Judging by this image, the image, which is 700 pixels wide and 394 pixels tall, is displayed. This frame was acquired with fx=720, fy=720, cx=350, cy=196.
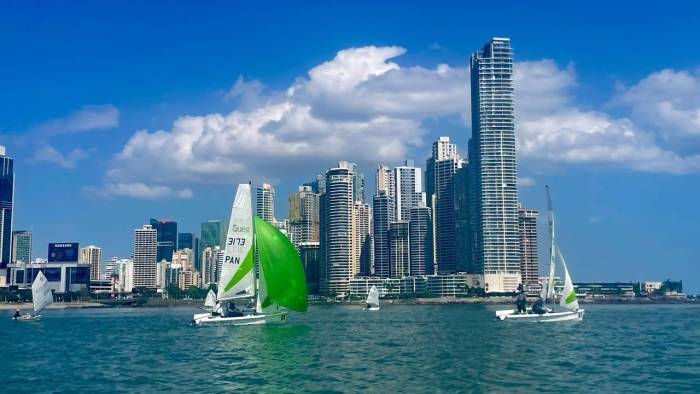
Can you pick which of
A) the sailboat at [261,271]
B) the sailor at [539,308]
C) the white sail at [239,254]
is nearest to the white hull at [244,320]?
the sailboat at [261,271]

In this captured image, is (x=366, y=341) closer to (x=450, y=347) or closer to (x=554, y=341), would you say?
(x=450, y=347)

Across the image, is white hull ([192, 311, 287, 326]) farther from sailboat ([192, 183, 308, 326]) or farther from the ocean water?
the ocean water

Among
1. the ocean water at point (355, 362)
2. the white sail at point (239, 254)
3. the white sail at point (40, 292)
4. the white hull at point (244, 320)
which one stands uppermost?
the white sail at point (239, 254)

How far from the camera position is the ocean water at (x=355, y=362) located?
4281cm

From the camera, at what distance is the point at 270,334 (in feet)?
243

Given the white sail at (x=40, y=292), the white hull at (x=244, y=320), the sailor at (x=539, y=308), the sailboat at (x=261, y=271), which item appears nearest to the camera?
the white hull at (x=244, y=320)

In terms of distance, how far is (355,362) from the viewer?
53.3m

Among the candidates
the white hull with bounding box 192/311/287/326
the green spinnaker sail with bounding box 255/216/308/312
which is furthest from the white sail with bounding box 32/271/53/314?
the green spinnaker sail with bounding box 255/216/308/312

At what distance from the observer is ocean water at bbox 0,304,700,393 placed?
140 ft

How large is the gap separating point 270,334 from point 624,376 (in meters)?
38.1

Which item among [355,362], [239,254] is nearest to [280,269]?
[239,254]

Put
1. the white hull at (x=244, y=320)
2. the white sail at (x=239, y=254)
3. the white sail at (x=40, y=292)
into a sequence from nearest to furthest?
the white hull at (x=244, y=320)
the white sail at (x=239, y=254)
the white sail at (x=40, y=292)

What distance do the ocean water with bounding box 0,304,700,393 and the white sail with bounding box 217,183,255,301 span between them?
18.4 ft

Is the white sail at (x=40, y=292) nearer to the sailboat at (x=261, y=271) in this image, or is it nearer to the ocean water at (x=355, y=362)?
the ocean water at (x=355, y=362)
